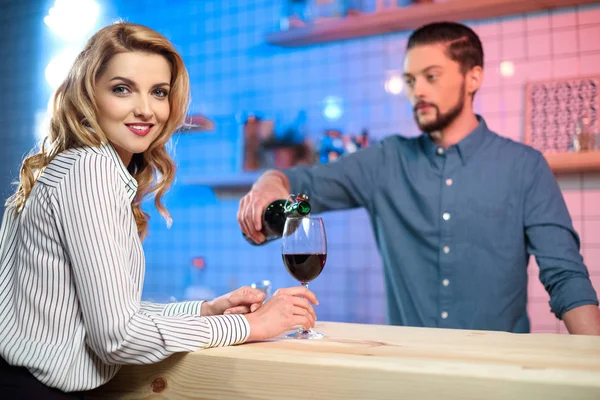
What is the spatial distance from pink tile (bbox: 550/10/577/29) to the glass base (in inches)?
82.7

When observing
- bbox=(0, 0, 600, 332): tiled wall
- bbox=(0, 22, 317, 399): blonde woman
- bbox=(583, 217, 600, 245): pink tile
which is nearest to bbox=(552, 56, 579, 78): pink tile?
bbox=(0, 0, 600, 332): tiled wall

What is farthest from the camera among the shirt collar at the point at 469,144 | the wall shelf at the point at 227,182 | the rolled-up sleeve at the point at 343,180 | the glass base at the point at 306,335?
the wall shelf at the point at 227,182

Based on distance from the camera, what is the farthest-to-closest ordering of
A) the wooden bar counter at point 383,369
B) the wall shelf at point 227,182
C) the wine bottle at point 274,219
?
the wall shelf at point 227,182, the wine bottle at point 274,219, the wooden bar counter at point 383,369

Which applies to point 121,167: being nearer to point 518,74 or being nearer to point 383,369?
point 383,369

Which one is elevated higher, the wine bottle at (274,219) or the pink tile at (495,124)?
the pink tile at (495,124)

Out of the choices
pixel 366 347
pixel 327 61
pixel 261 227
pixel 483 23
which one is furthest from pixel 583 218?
pixel 366 347

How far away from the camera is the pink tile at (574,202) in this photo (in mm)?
2773

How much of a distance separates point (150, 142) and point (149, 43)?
8.1 inches

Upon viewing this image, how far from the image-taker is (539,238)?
6.35ft

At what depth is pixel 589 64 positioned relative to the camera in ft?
9.04

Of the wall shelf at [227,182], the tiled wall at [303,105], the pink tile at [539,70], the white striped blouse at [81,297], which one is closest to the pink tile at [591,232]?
the tiled wall at [303,105]

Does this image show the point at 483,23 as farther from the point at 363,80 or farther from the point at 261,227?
the point at 261,227

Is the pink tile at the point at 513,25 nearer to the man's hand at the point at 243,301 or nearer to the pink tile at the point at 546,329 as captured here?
the pink tile at the point at 546,329

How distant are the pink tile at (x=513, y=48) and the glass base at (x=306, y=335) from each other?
204 centimetres
